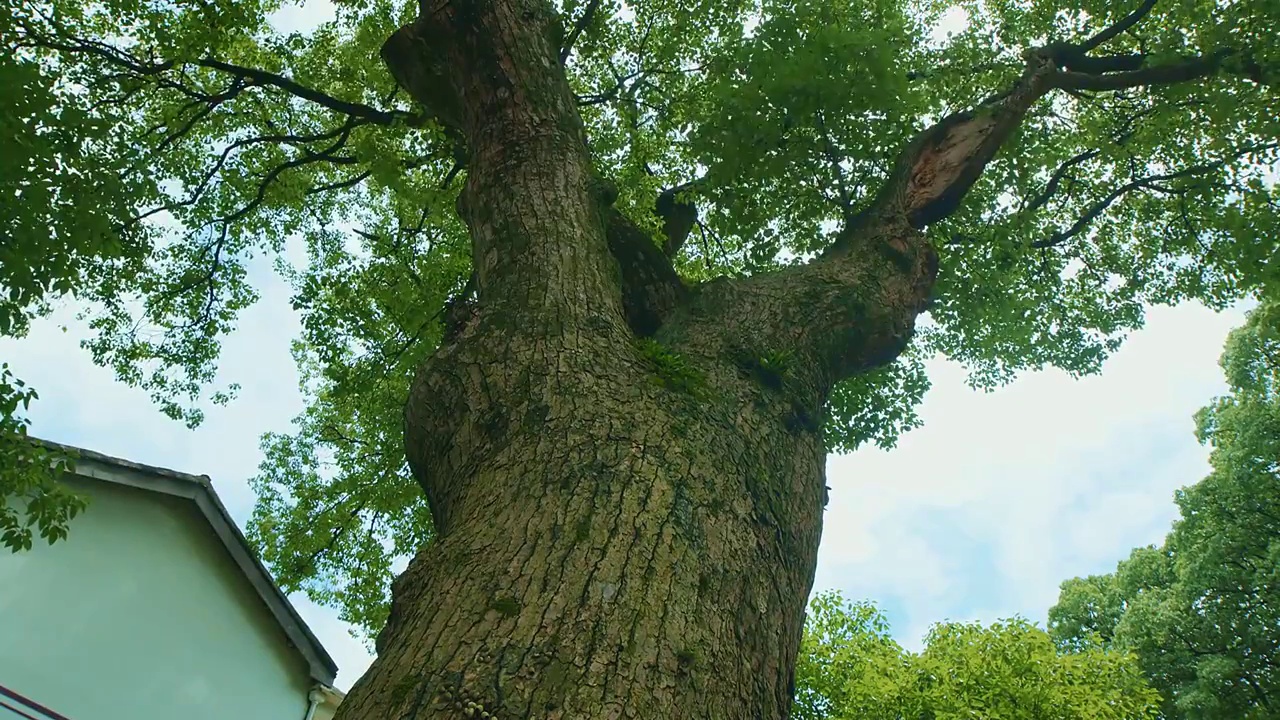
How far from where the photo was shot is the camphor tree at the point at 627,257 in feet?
7.88

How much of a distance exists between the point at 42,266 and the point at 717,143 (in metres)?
5.10

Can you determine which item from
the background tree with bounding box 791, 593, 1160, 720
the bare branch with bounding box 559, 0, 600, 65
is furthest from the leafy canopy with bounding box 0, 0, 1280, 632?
the background tree with bounding box 791, 593, 1160, 720

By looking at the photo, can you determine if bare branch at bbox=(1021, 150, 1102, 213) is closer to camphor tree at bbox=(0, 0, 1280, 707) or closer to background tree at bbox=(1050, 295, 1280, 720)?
camphor tree at bbox=(0, 0, 1280, 707)

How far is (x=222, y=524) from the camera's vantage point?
1015 centimetres

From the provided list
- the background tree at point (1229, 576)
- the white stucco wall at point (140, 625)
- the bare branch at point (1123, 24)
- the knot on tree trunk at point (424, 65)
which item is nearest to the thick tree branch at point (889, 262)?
the bare branch at point (1123, 24)

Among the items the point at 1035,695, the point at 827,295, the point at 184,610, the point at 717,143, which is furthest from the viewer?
the point at 1035,695

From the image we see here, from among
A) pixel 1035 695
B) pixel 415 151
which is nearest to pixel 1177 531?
pixel 1035 695

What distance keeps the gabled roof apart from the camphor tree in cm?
61

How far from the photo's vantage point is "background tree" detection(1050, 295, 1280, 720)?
50.5ft

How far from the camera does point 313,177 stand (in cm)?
1103

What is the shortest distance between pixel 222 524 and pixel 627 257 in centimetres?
827

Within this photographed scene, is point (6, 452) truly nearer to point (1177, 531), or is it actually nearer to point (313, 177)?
point (313, 177)

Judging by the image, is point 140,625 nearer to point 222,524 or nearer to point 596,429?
point 222,524

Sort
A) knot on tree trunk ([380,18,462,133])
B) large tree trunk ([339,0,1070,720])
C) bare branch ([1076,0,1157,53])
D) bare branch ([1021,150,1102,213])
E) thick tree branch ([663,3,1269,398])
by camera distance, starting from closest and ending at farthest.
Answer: large tree trunk ([339,0,1070,720]), thick tree branch ([663,3,1269,398]), knot on tree trunk ([380,18,462,133]), bare branch ([1076,0,1157,53]), bare branch ([1021,150,1102,213])
